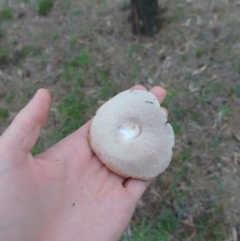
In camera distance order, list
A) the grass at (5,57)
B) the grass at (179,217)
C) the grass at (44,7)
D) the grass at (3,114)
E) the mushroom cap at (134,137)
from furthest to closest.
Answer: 1. the grass at (44,7)
2. the grass at (5,57)
3. the grass at (3,114)
4. the grass at (179,217)
5. the mushroom cap at (134,137)

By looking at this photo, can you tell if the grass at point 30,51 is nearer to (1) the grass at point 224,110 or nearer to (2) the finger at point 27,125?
(2) the finger at point 27,125

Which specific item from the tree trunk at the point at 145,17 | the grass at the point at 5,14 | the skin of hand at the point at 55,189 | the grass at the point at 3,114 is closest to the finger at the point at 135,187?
the skin of hand at the point at 55,189

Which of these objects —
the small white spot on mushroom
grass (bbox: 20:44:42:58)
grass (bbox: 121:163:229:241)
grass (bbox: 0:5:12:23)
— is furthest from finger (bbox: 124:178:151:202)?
grass (bbox: 0:5:12:23)

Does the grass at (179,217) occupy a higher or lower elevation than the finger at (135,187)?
lower

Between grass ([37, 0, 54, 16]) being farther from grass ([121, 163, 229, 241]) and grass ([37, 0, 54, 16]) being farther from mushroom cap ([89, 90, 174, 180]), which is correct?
grass ([121, 163, 229, 241])

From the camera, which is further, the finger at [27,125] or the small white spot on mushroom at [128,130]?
the small white spot on mushroom at [128,130]

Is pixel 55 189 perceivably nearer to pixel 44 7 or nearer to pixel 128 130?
pixel 128 130

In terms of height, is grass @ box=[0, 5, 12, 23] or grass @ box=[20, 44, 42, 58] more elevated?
grass @ box=[0, 5, 12, 23]
